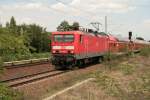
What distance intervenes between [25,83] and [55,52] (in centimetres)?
884

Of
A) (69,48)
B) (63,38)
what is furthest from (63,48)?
(63,38)

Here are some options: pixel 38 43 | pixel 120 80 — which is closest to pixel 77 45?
pixel 120 80

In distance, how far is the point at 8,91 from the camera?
1191cm

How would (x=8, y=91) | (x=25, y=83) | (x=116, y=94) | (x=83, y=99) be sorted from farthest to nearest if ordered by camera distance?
1. (x=25, y=83)
2. (x=116, y=94)
3. (x=83, y=99)
4. (x=8, y=91)

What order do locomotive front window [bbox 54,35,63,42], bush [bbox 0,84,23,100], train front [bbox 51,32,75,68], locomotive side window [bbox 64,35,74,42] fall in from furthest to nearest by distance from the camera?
locomotive front window [bbox 54,35,63,42]
locomotive side window [bbox 64,35,74,42]
train front [bbox 51,32,75,68]
bush [bbox 0,84,23,100]

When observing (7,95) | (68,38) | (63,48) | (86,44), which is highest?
(68,38)

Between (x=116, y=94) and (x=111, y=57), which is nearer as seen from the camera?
(x=116, y=94)

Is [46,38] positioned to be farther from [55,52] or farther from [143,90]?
[143,90]

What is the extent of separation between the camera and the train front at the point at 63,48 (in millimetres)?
27484

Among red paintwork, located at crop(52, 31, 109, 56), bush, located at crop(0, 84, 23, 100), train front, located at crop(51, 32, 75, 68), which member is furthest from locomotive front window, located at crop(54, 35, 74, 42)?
bush, located at crop(0, 84, 23, 100)

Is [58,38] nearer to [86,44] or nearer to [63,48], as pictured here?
[63,48]

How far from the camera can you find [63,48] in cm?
2783

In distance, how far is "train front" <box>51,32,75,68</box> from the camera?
27484 mm

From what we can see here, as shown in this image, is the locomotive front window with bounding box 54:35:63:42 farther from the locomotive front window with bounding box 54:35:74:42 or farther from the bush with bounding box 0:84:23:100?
the bush with bounding box 0:84:23:100
